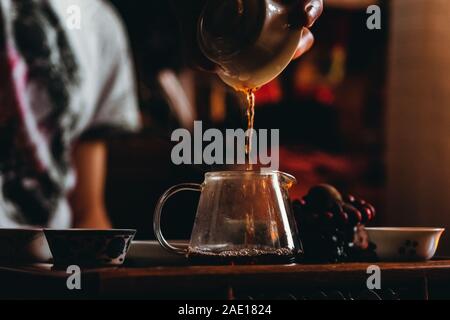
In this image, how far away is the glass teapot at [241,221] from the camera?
88 cm

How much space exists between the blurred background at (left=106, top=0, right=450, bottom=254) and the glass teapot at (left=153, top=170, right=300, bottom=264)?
1.20m

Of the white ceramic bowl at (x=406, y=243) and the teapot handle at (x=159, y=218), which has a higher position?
the teapot handle at (x=159, y=218)

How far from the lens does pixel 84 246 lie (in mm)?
829

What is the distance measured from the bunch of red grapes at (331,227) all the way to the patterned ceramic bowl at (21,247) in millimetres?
356

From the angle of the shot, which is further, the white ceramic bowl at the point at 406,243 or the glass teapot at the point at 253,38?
the white ceramic bowl at the point at 406,243

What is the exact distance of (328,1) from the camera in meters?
3.91

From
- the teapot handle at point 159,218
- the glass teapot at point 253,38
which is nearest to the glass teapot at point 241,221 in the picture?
the teapot handle at point 159,218

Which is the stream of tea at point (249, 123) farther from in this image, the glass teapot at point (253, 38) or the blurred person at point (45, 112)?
the blurred person at point (45, 112)

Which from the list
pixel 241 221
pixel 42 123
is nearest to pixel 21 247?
pixel 241 221

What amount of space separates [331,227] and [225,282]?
0.79ft

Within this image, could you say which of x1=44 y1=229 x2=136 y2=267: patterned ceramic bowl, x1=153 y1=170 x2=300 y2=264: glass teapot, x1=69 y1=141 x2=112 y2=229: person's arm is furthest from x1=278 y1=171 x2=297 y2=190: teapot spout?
x1=69 y1=141 x2=112 y2=229: person's arm

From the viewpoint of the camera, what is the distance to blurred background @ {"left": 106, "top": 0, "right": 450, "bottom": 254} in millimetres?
3068

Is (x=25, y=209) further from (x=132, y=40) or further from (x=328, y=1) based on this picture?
(x=328, y=1)

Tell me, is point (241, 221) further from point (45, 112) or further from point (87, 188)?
point (87, 188)
